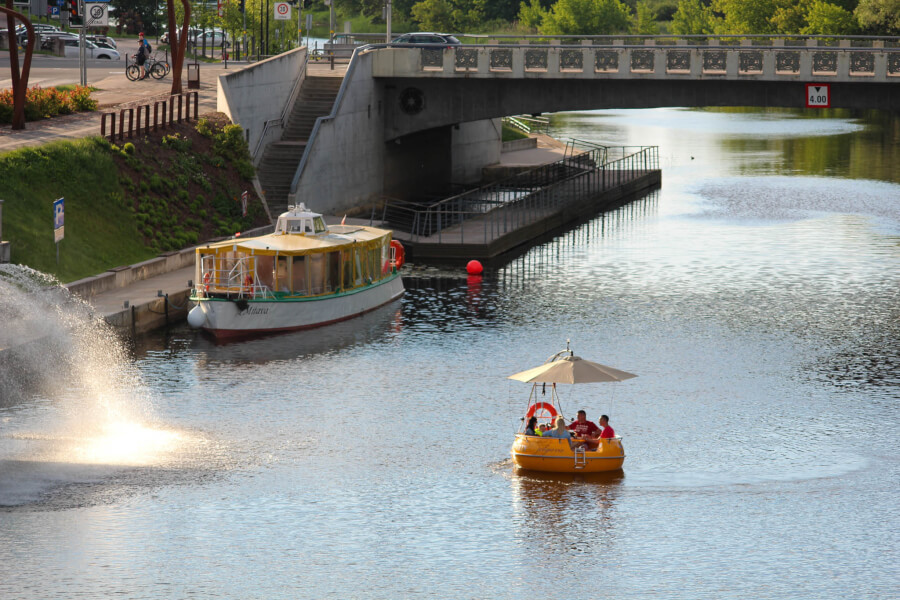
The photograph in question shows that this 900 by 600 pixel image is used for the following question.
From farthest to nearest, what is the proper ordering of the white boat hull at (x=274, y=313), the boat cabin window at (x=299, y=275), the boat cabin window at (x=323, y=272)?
the boat cabin window at (x=323, y=272)
the boat cabin window at (x=299, y=275)
the white boat hull at (x=274, y=313)

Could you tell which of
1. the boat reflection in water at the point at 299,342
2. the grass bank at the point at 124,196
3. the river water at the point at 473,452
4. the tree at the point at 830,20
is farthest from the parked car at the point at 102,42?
the tree at the point at 830,20

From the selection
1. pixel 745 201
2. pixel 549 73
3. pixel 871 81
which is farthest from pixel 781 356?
pixel 745 201

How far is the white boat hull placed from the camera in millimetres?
49000

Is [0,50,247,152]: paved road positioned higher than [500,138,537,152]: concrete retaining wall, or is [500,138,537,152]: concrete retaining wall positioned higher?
[0,50,247,152]: paved road

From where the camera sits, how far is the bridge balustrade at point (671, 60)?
6731cm

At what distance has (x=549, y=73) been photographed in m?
72.8

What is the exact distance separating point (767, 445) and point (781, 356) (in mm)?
10583

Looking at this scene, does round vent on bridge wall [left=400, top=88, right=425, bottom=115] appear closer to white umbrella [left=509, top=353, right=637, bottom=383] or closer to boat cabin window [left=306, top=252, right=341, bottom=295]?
boat cabin window [left=306, top=252, right=341, bottom=295]

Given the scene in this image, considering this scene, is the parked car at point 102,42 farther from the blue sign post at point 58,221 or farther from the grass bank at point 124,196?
the blue sign post at point 58,221

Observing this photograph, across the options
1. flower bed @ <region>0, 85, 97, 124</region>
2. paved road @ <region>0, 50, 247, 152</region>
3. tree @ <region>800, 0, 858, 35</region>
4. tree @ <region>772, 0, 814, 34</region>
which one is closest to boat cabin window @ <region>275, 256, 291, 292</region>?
paved road @ <region>0, 50, 247, 152</region>

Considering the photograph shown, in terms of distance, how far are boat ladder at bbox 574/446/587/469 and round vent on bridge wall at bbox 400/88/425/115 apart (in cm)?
4858

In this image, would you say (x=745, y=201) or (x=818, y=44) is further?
(x=745, y=201)

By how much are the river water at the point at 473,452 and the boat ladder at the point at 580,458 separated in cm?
49

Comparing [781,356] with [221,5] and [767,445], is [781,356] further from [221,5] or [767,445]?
[221,5]
